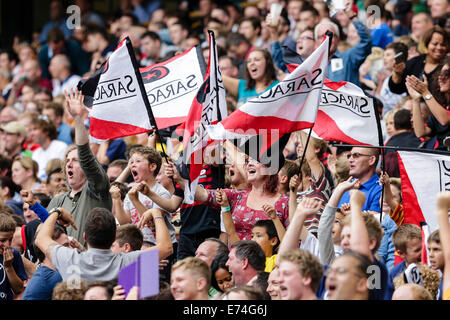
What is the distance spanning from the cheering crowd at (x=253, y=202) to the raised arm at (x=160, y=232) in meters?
0.02

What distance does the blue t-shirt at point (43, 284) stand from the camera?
6.33 metres

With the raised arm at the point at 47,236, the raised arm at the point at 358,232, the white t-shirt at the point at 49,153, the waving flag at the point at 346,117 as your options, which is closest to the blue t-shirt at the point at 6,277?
the raised arm at the point at 47,236

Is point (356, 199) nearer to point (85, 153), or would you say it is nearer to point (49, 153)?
point (85, 153)

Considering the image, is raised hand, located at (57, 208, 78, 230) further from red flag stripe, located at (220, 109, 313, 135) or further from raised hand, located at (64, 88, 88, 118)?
red flag stripe, located at (220, 109, 313, 135)

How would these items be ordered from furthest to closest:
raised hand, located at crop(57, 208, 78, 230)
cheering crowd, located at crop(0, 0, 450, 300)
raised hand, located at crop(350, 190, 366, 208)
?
raised hand, located at crop(57, 208, 78, 230), cheering crowd, located at crop(0, 0, 450, 300), raised hand, located at crop(350, 190, 366, 208)

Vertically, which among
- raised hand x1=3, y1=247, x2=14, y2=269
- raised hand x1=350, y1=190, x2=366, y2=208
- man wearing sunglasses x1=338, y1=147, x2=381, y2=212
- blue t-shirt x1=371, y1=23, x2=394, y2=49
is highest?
blue t-shirt x1=371, y1=23, x2=394, y2=49

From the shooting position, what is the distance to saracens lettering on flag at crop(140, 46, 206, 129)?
8531 millimetres

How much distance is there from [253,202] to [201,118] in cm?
85

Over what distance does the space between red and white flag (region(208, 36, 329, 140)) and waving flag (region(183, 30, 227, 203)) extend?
0.89 ft

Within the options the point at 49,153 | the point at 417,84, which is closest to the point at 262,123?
the point at 417,84

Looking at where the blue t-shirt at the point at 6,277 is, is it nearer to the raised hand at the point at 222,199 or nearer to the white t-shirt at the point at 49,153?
the raised hand at the point at 222,199

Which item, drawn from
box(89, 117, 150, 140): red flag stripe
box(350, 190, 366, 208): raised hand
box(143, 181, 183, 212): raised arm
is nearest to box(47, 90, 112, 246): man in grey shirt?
box(89, 117, 150, 140): red flag stripe

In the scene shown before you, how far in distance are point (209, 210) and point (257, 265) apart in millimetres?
1628

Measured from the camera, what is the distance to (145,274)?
17.4ft
